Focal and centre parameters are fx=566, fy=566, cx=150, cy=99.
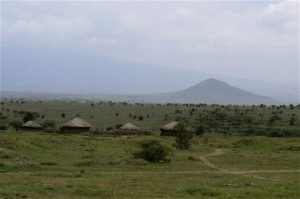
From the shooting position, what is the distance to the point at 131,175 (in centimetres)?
2609

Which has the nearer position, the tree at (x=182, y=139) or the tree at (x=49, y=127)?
the tree at (x=182, y=139)

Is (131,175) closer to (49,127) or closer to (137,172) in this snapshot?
(137,172)

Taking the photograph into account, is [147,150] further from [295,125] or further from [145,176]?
[295,125]

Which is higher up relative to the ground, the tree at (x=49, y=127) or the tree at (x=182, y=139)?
the tree at (x=182, y=139)

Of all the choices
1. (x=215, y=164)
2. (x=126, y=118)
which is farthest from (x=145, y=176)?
(x=126, y=118)

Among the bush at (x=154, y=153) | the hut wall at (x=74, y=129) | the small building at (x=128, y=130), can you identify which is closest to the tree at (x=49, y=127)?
the hut wall at (x=74, y=129)

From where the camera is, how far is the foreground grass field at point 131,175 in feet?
63.1

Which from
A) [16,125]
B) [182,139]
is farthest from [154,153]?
[16,125]

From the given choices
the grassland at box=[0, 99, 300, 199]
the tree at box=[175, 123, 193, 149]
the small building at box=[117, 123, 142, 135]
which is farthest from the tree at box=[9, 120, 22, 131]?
the tree at box=[175, 123, 193, 149]

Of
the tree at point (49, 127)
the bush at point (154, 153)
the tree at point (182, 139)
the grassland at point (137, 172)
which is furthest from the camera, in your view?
the tree at point (49, 127)

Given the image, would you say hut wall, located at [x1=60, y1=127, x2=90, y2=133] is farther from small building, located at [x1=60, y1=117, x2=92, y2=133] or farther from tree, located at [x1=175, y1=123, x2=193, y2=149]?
tree, located at [x1=175, y1=123, x2=193, y2=149]

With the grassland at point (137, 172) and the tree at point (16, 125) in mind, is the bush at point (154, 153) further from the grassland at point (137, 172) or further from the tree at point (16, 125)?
the tree at point (16, 125)

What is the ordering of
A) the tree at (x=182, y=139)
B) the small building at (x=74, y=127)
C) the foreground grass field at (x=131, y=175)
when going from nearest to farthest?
the foreground grass field at (x=131, y=175)
the tree at (x=182, y=139)
the small building at (x=74, y=127)

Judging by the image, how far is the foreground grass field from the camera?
1922cm
